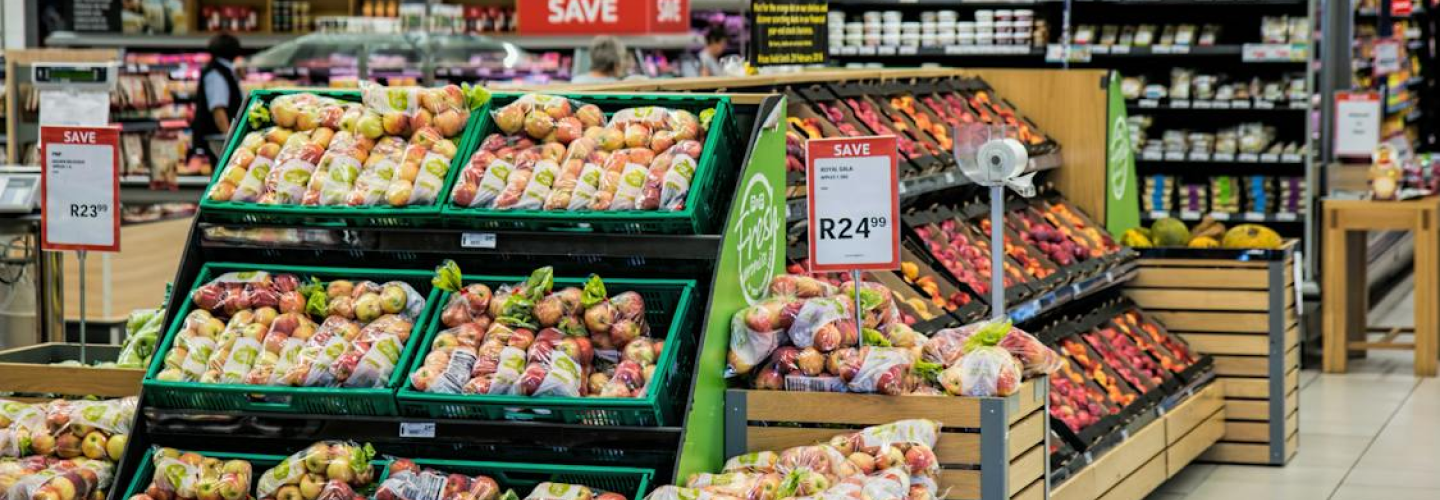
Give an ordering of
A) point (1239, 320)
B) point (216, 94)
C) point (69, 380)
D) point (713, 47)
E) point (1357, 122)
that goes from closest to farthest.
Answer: point (69, 380)
point (1239, 320)
point (1357, 122)
point (216, 94)
point (713, 47)

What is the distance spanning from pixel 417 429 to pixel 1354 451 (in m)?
4.91

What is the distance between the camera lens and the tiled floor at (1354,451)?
676 centimetres

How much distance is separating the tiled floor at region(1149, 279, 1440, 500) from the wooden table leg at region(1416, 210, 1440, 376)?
121 millimetres

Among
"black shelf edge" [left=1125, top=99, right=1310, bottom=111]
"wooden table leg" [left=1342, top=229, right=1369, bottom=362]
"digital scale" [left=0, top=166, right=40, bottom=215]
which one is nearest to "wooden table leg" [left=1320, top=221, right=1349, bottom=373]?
"wooden table leg" [left=1342, top=229, right=1369, bottom=362]

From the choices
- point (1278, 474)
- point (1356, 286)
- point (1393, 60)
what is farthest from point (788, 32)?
point (1393, 60)

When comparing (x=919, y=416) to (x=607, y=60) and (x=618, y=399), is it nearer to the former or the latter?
(x=618, y=399)

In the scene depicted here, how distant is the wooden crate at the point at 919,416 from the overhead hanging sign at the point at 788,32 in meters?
3.66

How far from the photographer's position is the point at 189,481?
378 centimetres

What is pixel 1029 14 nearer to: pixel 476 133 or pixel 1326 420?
pixel 1326 420

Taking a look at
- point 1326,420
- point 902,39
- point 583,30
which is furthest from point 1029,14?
point 1326,420

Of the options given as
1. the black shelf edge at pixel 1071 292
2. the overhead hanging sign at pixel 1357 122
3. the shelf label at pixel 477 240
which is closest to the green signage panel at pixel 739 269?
the shelf label at pixel 477 240

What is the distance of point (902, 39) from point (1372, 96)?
268 centimetres

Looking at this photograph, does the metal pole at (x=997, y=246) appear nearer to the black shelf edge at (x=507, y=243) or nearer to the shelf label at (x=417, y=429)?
the black shelf edge at (x=507, y=243)

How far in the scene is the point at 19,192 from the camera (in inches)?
263
